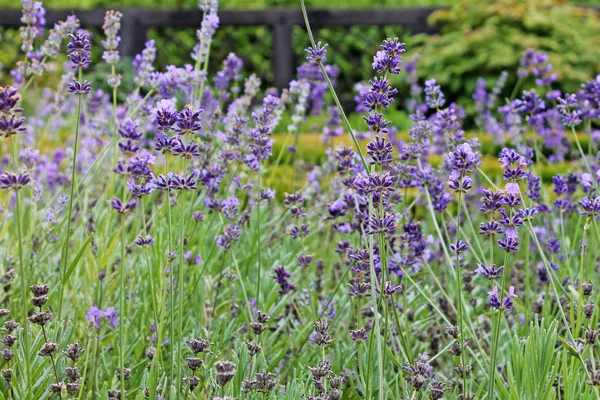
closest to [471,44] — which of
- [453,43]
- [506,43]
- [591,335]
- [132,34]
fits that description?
[453,43]

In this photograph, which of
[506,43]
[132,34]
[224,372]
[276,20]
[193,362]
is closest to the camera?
[224,372]

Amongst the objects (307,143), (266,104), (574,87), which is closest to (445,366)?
(266,104)

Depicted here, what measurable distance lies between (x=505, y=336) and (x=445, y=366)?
0.29m

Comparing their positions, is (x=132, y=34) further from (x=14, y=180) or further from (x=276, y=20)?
(x=14, y=180)

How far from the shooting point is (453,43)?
939 cm

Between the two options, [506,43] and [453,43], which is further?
[453,43]

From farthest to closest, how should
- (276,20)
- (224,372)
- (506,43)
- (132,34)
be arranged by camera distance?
(276,20), (132,34), (506,43), (224,372)

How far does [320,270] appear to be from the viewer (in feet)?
9.15

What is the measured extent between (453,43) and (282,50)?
93.8 inches

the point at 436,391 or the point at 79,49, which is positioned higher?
the point at 79,49

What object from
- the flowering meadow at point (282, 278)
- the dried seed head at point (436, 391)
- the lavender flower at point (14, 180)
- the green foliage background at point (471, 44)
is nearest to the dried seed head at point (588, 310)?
the flowering meadow at point (282, 278)

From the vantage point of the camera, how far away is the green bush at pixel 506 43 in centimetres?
901

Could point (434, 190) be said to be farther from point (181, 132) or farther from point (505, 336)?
point (181, 132)

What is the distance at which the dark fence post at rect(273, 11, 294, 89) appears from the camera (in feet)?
34.1
